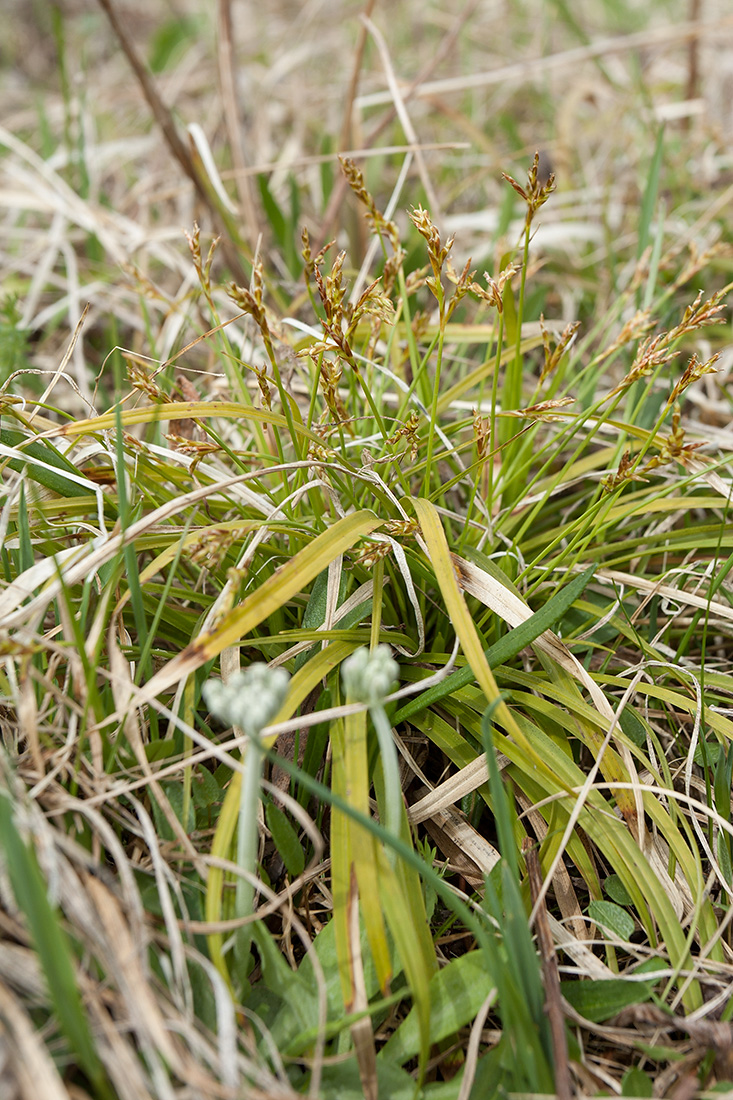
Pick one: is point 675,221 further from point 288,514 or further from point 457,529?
point 288,514

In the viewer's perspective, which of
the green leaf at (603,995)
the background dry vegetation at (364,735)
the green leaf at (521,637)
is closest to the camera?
the background dry vegetation at (364,735)

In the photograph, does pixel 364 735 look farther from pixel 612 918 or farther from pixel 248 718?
pixel 612 918

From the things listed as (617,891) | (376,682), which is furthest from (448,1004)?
(376,682)

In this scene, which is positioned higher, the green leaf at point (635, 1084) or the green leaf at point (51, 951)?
the green leaf at point (51, 951)

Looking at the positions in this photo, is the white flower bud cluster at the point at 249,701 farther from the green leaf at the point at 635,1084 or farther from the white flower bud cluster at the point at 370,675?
the green leaf at the point at 635,1084

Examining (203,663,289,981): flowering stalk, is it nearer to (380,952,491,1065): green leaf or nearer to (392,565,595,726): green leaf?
(380,952,491,1065): green leaf

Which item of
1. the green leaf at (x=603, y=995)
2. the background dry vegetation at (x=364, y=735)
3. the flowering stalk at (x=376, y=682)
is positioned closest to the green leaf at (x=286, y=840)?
the background dry vegetation at (x=364, y=735)

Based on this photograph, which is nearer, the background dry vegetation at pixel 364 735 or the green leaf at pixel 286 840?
the background dry vegetation at pixel 364 735
